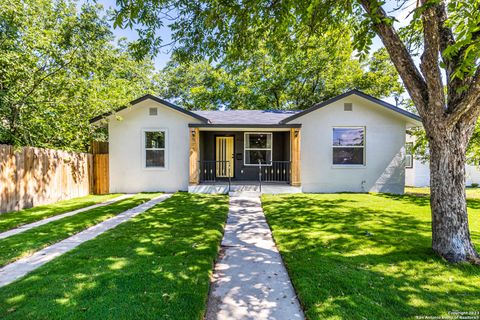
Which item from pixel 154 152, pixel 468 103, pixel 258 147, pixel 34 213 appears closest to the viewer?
pixel 468 103

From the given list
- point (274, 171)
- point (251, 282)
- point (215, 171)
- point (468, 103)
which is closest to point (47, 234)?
point (251, 282)

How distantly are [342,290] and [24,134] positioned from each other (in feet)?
30.3

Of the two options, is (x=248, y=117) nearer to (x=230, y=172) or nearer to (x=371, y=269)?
(x=230, y=172)

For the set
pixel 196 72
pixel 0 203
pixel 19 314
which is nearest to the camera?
pixel 19 314

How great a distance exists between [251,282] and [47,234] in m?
4.24

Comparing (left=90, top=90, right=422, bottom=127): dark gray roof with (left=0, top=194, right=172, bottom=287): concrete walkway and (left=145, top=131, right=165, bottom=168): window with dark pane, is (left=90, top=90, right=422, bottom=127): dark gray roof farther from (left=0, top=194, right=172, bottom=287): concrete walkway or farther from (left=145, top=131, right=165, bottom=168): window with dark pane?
(left=0, top=194, right=172, bottom=287): concrete walkway

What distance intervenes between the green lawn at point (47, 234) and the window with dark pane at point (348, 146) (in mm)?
8685

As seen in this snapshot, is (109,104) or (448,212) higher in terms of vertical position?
(109,104)

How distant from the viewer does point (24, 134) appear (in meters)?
7.36

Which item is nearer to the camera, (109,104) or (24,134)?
(24,134)

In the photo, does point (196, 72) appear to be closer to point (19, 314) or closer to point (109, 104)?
point (109, 104)

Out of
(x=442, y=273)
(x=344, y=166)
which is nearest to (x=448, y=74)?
(x=442, y=273)

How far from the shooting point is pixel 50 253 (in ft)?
12.7

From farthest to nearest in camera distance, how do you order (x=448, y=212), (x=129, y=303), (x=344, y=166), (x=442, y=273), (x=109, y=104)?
(x=344, y=166), (x=109, y=104), (x=448, y=212), (x=442, y=273), (x=129, y=303)
